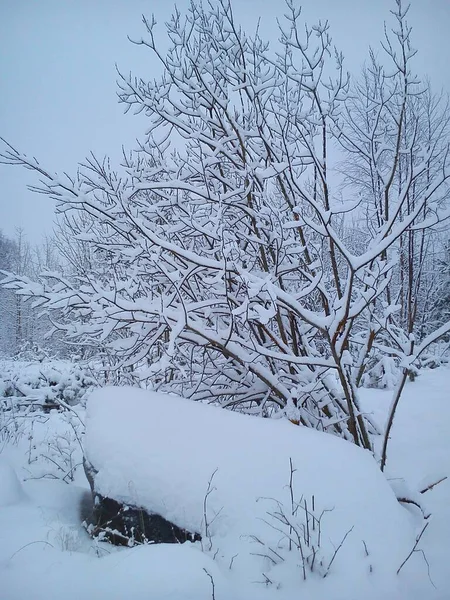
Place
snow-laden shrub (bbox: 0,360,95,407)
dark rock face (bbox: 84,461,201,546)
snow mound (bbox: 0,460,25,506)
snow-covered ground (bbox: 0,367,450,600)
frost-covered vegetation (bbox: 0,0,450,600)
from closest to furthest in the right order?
snow-covered ground (bbox: 0,367,450,600) < frost-covered vegetation (bbox: 0,0,450,600) < dark rock face (bbox: 84,461,201,546) < snow mound (bbox: 0,460,25,506) < snow-laden shrub (bbox: 0,360,95,407)

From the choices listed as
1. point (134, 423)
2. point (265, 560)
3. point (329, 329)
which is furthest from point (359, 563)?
point (134, 423)

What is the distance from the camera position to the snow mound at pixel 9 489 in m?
2.31

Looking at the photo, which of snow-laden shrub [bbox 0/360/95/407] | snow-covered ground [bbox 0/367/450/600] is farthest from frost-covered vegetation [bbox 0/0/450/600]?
snow-laden shrub [bbox 0/360/95/407]

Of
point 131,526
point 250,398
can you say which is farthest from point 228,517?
point 250,398

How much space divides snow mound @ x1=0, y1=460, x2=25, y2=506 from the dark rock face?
0.60 meters

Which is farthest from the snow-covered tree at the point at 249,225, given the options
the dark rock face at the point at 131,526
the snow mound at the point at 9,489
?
the snow mound at the point at 9,489

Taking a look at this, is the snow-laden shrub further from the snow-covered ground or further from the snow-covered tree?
the snow-covered ground

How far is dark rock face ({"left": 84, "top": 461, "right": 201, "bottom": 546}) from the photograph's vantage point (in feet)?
5.93

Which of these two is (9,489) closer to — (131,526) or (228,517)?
(131,526)

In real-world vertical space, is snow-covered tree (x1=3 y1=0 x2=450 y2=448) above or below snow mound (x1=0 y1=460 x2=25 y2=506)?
above

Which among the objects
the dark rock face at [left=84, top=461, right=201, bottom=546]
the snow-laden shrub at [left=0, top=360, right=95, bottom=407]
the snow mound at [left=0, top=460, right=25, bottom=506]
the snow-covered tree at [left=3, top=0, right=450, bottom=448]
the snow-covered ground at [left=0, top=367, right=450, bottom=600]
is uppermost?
the snow-covered tree at [left=3, top=0, right=450, bottom=448]

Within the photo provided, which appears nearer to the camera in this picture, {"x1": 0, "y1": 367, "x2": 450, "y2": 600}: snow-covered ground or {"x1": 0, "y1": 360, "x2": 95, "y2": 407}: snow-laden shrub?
{"x1": 0, "y1": 367, "x2": 450, "y2": 600}: snow-covered ground

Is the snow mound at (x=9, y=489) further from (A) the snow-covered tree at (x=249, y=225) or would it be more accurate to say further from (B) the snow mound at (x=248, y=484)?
(A) the snow-covered tree at (x=249, y=225)

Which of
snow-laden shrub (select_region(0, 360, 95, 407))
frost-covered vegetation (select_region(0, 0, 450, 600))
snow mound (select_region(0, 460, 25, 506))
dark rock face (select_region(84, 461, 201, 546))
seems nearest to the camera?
frost-covered vegetation (select_region(0, 0, 450, 600))
